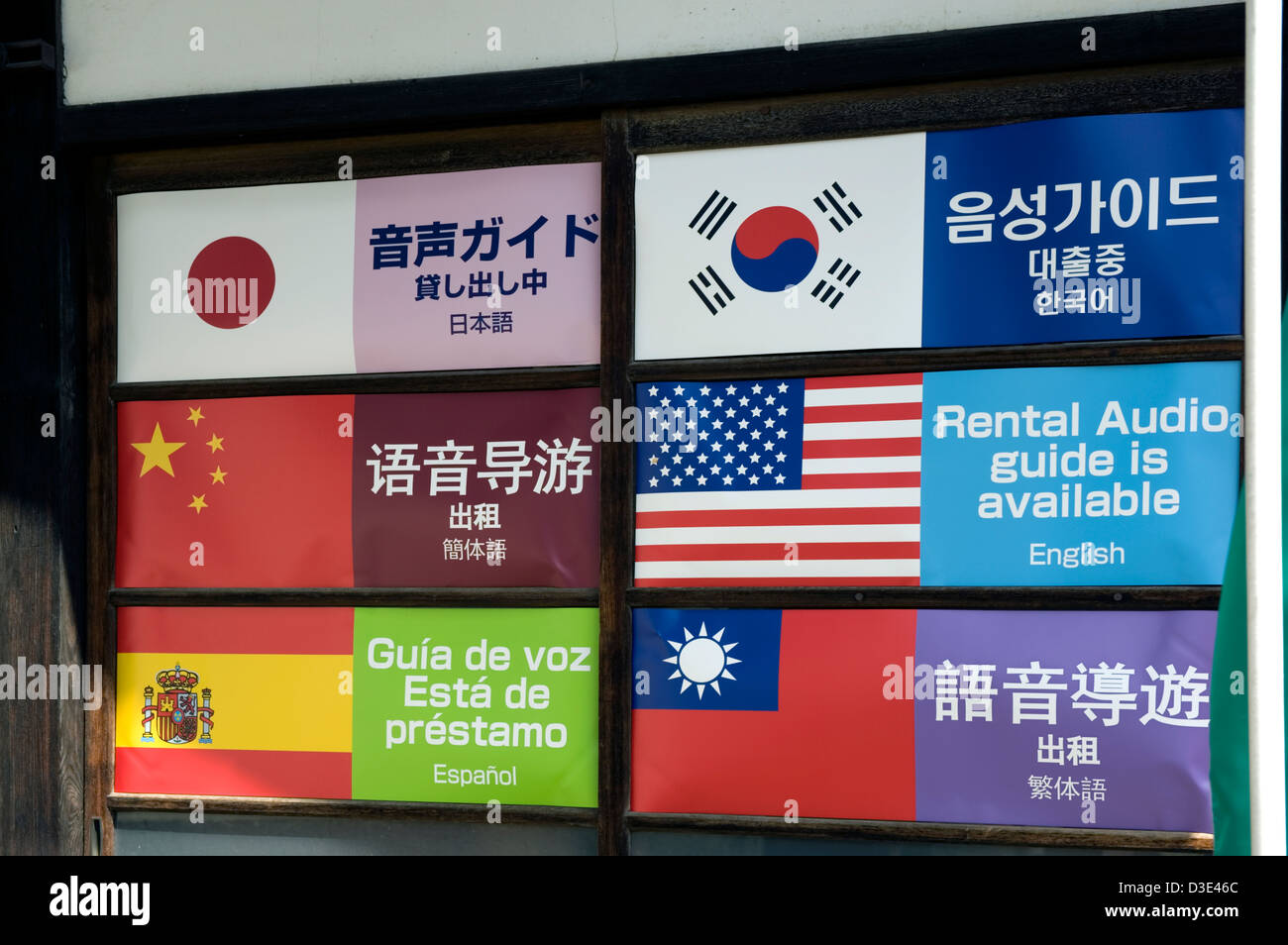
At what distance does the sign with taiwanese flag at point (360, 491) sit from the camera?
4.39 m

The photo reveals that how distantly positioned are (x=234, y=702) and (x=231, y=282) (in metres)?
1.55

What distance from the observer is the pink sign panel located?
4.41m

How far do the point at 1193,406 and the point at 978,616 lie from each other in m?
0.92

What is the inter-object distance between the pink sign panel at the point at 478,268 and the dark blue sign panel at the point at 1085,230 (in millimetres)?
1192

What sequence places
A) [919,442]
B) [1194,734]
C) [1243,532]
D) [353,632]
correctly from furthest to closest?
[353,632] < [919,442] < [1194,734] < [1243,532]

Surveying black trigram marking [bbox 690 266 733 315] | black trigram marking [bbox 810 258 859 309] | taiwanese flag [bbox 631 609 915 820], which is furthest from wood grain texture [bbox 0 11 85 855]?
black trigram marking [bbox 810 258 859 309]

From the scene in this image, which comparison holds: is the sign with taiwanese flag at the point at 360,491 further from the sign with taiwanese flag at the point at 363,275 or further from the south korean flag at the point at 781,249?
the south korean flag at the point at 781,249

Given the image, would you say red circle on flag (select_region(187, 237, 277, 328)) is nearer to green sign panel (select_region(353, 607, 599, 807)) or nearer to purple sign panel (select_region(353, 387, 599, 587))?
purple sign panel (select_region(353, 387, 599, 587))

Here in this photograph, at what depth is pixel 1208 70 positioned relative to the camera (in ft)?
12.8

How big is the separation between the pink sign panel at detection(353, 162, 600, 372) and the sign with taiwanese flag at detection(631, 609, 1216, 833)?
3.54ft

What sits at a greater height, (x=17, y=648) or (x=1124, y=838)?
(x=17, y=648)

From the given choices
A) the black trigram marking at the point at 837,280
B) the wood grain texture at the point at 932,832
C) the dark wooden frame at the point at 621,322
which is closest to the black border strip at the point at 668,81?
Result: the dark wooden frame at the point at 621,322

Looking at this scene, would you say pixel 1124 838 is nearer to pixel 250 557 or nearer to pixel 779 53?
pixel 779 53

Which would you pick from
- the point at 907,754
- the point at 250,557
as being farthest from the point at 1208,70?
the point at 250,557
